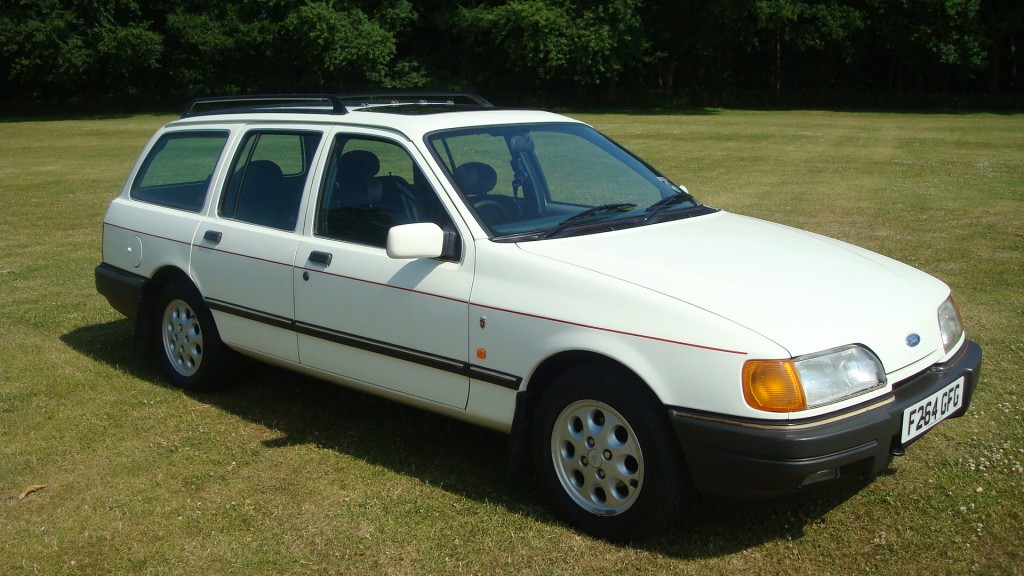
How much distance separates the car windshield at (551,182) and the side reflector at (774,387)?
1278mm

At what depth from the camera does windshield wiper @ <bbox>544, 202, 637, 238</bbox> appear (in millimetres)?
4551

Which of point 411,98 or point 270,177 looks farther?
point 411,98

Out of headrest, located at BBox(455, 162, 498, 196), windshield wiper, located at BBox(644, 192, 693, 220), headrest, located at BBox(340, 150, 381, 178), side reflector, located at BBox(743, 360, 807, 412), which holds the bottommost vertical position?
side reflector, located at BBox(743, 360, 807, 412)

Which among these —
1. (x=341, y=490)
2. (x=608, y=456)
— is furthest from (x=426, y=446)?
(x=608, y=456)

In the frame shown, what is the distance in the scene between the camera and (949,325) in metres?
4.40

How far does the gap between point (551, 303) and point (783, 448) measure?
112 centimetres

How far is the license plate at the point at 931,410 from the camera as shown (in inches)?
150

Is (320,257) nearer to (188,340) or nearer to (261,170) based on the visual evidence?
(261,170)

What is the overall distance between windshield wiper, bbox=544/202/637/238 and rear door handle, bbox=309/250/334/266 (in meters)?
1.20

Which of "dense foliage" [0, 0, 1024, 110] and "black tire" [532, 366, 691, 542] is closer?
"black tire" [532, 366, 691, 542]

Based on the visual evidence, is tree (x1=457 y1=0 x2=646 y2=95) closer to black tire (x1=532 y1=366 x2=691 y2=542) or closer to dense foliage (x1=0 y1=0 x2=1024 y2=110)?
dense foliage (x1=0 y1=0 x2=1024 y2=110)

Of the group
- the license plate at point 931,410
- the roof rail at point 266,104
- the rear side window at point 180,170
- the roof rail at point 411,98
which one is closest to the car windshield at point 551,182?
the roof rail at point 411,98

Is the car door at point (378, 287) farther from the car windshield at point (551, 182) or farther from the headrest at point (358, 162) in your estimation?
the car windshield at point (551, 182)

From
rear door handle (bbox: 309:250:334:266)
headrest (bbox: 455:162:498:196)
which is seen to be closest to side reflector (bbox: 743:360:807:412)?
headrest (bbox: 455:162:498:196)
